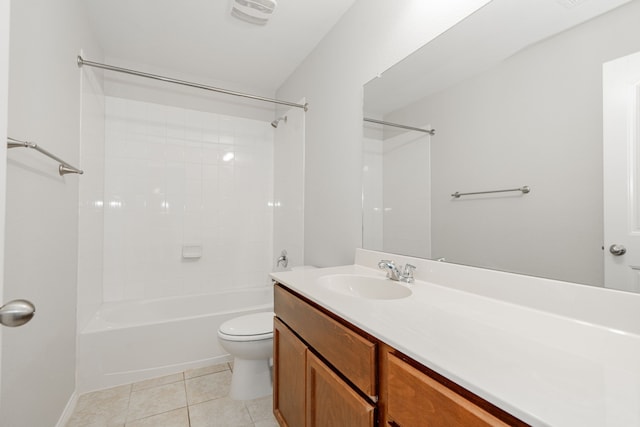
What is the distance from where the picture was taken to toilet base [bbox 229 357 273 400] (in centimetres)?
175

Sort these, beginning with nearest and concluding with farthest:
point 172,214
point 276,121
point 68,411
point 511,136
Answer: point 511,136 → point 68,411 → point 172,214 → point 276,121

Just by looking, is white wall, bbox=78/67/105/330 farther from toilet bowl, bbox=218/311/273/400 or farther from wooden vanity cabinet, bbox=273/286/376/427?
wooden vanity cabinet, bbox=273/286/376/427

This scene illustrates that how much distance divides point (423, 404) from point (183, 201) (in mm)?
2640

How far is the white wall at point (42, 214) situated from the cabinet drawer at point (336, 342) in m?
1.00

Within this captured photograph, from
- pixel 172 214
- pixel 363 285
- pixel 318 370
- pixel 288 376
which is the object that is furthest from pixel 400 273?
pixel 172 214

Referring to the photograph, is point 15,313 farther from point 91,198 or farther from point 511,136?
point 91,198

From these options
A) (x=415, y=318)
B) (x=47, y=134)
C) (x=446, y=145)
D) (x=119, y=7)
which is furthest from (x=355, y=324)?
(x=119, y=7)

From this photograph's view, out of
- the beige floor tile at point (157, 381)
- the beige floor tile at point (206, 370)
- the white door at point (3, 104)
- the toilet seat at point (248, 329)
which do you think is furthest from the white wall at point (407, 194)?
the beige floor tile at point (157, 381)

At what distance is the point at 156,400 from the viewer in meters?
1.74

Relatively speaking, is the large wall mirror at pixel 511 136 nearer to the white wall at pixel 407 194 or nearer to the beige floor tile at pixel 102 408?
the white wall at pixel 407 194

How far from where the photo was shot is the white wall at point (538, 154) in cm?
79

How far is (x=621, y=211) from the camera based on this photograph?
746mm

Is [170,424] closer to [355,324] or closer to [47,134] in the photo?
[355,324]

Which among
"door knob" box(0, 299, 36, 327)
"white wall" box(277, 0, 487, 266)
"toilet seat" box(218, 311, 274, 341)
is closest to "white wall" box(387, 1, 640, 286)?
"white wall" box(277, 0, 487, 266)
